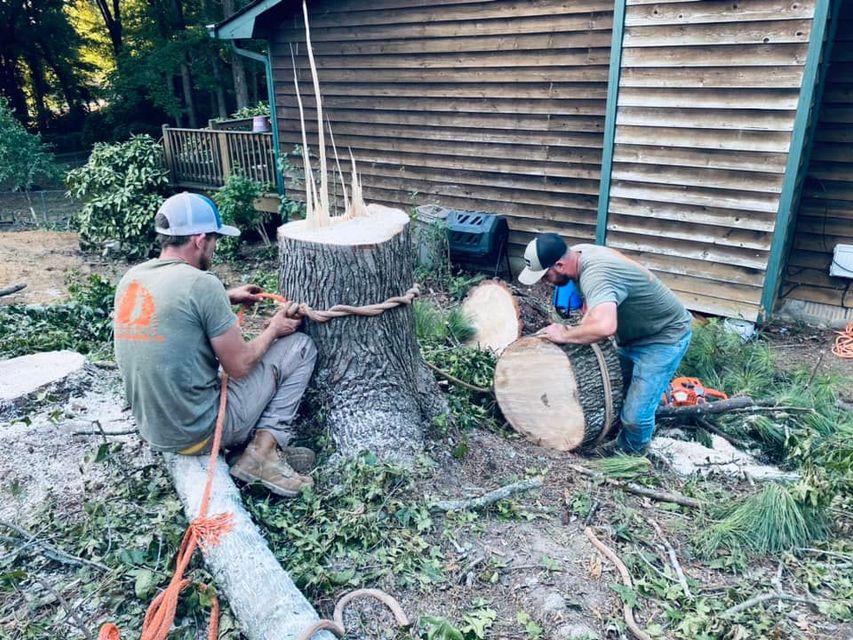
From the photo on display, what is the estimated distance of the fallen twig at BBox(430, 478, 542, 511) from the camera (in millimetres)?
3115

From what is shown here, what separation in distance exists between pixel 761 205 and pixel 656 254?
1.05 metres

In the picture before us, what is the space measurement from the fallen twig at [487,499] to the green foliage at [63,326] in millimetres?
3268

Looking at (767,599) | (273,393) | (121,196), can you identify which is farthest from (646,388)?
(121,196)

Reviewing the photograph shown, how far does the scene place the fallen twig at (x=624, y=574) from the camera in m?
2.47

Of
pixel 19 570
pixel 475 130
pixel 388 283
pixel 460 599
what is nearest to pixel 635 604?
pixel 460 599

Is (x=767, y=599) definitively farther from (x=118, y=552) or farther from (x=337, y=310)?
(x=118, y=552)

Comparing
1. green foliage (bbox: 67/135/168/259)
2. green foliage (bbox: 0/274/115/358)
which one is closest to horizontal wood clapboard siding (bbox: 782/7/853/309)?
green foliage (bbox: 0/274/115/358)

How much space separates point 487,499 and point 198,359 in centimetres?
157

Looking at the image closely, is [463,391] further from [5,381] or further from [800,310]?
[800,310]

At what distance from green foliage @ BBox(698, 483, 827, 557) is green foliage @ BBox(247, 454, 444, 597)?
1.38 metres

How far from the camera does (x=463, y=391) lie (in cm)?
439

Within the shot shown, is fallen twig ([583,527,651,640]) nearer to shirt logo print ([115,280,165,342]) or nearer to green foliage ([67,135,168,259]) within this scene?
shirt logo print ([115,280,165,342])

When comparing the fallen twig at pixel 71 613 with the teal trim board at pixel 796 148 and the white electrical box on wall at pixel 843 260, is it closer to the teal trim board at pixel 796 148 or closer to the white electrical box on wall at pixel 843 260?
the teal trim board at pixel 796 148

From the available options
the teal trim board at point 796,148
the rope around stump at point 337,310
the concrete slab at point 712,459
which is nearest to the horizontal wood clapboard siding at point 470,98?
the teal trim board at point 796,148
